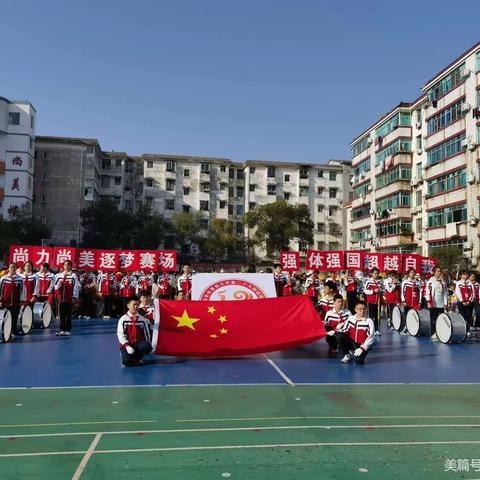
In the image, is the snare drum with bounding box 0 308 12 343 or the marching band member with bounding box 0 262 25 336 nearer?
Result: the snare drum with bounding box 0 308 12 343

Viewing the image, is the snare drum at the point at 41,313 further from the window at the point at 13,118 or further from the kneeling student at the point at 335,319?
the window at the point at 13,118

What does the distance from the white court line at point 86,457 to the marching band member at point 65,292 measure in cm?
802

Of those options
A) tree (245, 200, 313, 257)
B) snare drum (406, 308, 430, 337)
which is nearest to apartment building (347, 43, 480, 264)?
tree (245, 200, 313, 257)


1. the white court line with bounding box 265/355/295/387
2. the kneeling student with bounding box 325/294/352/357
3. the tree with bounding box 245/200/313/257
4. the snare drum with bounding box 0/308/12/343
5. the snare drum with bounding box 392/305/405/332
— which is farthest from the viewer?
the tree with bounding box 245/200/313/257

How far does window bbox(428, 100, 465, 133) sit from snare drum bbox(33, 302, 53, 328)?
3355 cm

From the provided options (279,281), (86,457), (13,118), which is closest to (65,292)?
(279,281)

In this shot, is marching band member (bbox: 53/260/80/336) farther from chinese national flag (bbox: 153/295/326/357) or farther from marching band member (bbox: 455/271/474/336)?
marching band member (bbox: 455/271/474/336)

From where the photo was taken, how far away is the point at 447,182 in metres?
40.2

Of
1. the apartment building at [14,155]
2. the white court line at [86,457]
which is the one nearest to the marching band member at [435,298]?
the white court line at [86,457]

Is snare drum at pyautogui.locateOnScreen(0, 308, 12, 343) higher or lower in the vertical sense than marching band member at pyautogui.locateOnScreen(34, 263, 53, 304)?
lower

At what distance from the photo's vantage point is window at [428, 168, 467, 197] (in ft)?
125

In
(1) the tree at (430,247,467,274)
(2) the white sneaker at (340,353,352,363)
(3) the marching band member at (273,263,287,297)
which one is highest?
(1) the tree at (430,247,467,274)

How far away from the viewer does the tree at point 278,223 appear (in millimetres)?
51250

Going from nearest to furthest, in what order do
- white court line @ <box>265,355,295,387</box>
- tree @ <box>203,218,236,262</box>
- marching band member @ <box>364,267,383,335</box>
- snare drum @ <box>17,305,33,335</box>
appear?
white court line @ <box>265,355,295,387</box> < snare drum @ <box>17,305,33,335</box> < marching band member @ <box>364,267,383,335</box> < tree @ <box>203,218,236,262</box>
